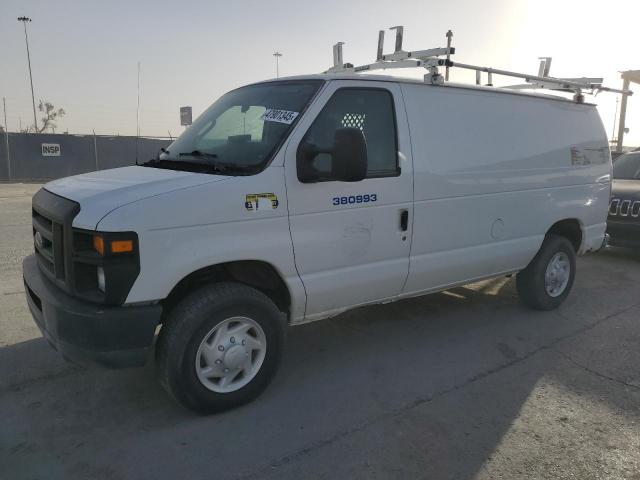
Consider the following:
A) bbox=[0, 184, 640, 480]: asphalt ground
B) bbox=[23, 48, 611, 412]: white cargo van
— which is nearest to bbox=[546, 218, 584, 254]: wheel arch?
bbox=[23, 48, 611, 412]: white cargo van

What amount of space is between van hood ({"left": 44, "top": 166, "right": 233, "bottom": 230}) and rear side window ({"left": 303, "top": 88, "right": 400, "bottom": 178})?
0.77m

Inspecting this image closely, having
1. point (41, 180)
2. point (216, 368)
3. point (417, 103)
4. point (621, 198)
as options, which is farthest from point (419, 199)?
point (41, 180)

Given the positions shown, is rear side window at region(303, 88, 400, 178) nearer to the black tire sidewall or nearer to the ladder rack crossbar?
the black tire sidewall

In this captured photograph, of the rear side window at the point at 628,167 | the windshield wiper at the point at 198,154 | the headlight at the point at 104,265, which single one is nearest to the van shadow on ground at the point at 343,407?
the headlight at the point at 104,265

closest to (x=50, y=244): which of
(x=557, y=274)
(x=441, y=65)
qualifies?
(x=441, y=65)

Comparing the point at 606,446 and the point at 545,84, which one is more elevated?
the point at 545,84

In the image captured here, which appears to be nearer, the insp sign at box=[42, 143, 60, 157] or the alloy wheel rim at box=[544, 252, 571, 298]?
the alloy wheel rim at box=[544, 252, 571, 298]

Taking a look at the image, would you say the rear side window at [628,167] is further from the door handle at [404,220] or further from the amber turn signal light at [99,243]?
the amber turn signal light at [99,243]

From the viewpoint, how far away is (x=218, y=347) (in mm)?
3357

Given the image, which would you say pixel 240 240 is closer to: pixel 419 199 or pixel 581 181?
pixel 419 199

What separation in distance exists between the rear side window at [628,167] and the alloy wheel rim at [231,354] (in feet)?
24.8

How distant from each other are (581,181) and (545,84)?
1.17m

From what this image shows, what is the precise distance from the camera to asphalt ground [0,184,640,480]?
2.93 m

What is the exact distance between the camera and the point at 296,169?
3.44 metres
